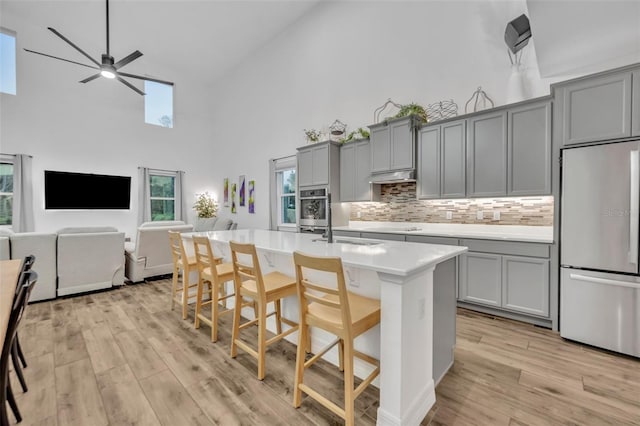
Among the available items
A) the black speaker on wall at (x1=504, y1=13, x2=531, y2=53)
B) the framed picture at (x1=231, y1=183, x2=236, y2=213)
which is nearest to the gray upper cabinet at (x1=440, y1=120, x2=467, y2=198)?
the black speaker on wall at (x1=504, y1=13, x2=531, y2=53)

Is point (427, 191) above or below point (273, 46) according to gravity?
below

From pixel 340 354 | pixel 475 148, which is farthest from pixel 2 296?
pixel 475 148

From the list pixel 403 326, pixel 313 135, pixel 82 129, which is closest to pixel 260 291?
pixel 403 326

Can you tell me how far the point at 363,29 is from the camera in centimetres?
480

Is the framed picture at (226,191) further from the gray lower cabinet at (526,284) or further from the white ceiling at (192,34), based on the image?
the gray lower cabinet at (526,284)

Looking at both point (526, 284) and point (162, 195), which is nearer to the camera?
point (526, 284)

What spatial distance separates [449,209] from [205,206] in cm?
653

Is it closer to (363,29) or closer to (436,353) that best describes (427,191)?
(436,353)

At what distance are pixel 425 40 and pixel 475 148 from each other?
193 centimetres

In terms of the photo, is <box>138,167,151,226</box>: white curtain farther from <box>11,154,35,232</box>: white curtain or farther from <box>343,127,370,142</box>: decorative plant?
<box>343,127,370,142</box>: decorative plant

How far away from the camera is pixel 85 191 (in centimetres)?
624

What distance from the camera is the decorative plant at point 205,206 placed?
7.82 m

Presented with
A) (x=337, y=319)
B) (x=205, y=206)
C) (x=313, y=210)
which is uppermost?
(x=205, y=206)

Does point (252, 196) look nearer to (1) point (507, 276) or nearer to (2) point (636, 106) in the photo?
(1) point (507, 276)
